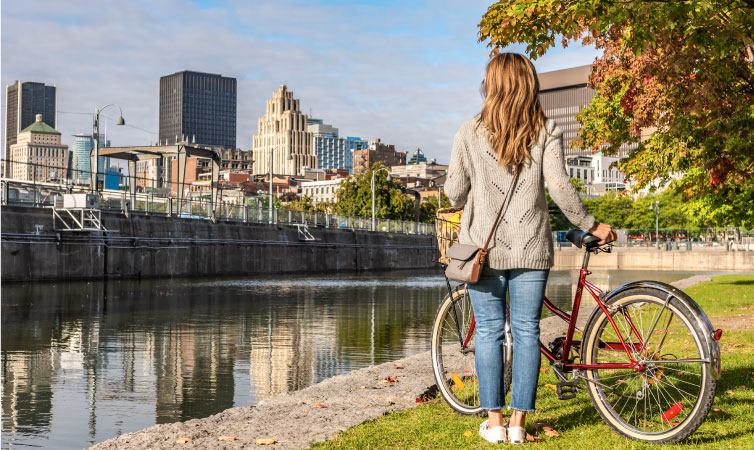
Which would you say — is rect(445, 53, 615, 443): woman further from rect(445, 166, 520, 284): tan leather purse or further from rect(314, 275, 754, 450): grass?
rect(314, 275, 754, 450): grass

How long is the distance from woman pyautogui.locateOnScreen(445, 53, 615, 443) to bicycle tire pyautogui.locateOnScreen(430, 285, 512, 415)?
805 mm

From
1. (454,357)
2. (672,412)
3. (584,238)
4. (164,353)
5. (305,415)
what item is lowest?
(164,353)

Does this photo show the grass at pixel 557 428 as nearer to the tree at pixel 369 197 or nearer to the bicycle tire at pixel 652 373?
the bicycle tire at pixel 652 373

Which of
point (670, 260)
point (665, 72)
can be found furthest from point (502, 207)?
point (670, 260)

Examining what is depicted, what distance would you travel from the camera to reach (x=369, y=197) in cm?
8762

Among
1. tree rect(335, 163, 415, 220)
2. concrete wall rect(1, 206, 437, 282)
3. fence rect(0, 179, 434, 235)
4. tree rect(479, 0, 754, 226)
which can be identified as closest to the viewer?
tree rect(479, 0, 754, 226)

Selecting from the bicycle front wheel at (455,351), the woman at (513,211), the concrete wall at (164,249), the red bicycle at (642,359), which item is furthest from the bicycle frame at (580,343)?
the concrete wall at (164,249)

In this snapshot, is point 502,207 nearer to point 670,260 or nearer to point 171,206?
point 171,206

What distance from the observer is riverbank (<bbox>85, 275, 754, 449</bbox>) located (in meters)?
4.88

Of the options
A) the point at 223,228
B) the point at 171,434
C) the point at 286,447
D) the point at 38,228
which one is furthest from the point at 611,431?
the point at 223,228

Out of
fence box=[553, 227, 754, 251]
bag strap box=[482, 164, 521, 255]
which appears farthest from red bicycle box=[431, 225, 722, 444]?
fence box=[553, 227, 754, 251]

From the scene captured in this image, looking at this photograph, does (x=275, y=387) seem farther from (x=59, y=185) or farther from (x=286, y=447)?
(x=59, y=185)

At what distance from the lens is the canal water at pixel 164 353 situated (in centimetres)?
678

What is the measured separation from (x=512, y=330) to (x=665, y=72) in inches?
329
